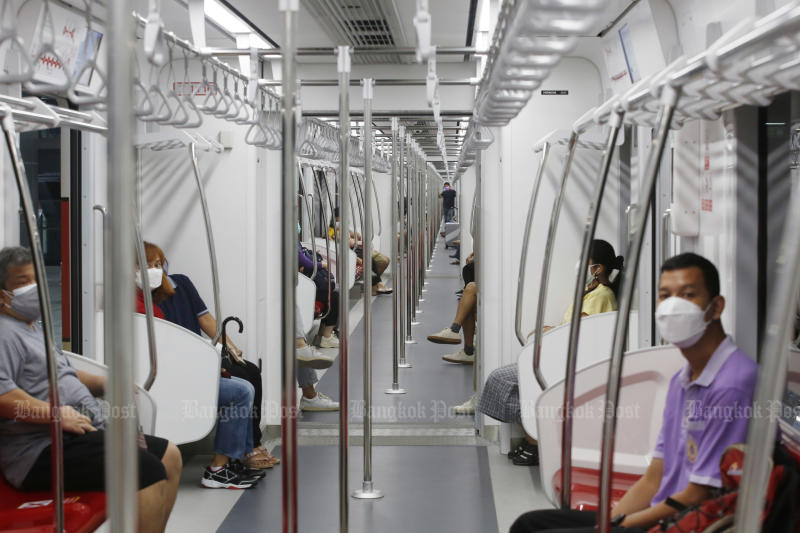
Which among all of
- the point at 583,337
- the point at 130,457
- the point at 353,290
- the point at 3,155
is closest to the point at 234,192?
the point at 3,155

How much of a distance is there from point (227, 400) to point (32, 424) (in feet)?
6.23

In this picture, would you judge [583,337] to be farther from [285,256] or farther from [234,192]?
[285,256]

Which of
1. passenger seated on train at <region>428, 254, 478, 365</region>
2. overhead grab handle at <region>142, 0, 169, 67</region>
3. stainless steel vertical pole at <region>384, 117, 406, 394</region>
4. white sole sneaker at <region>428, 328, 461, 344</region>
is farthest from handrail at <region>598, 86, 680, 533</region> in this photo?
white sole sneaker at <region>428, 328, 461, 344</region>

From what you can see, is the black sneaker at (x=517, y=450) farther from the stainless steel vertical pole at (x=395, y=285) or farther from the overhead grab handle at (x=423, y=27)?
the overhead grab handle at (x=423, y=27)

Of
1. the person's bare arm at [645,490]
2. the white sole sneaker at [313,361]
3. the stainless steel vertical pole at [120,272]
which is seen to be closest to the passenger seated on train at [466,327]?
the white sole sneaker at [313,361]

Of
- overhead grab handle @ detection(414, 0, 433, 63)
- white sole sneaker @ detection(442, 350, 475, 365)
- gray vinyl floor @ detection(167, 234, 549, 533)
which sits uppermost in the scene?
overhead grab handle @ detection(414, 0, 433, 63)

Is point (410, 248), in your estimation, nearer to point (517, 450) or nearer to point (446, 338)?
point (446, 338)

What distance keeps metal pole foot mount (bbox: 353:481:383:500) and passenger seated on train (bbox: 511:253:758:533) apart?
195cm

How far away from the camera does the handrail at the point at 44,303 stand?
243 centimetres

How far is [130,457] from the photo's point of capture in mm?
1206

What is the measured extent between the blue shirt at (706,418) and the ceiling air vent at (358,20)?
96.5 inches

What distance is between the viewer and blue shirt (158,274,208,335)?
5277mm

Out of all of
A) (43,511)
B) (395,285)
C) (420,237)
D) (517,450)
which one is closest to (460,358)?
(395,285)

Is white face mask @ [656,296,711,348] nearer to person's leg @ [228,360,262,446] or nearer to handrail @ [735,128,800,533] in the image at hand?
handrail @ [735,128,800,533]
